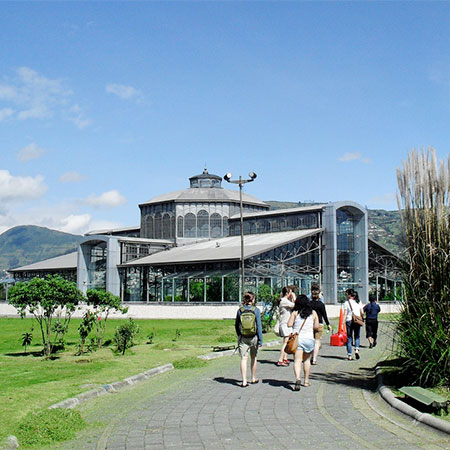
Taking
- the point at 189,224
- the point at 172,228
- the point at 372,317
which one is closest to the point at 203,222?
the point at 189,224

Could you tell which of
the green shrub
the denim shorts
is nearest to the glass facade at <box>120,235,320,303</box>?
the denim shorts

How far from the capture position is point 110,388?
1233 centimetres

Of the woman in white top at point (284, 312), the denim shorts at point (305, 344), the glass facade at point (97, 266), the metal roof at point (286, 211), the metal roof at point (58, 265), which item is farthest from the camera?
the metal roof at point (58, 265)

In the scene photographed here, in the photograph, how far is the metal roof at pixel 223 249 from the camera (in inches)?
1961

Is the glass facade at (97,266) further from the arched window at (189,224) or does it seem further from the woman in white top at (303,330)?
the woman in white top at (303,330)

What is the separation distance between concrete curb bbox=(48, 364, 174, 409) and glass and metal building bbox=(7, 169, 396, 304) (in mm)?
29895

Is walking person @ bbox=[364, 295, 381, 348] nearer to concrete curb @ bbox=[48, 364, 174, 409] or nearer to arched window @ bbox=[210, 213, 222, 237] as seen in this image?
concrete curb @ bbox=[48, 364, 174, 409]

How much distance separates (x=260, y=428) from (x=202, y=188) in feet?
212

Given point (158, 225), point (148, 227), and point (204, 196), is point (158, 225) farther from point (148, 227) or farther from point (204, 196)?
point (204, 196)

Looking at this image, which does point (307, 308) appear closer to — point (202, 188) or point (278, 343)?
point (278, 343)

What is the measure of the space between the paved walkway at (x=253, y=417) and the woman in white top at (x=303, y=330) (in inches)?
20.2

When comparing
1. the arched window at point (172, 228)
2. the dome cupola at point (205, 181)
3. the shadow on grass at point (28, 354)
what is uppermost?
the dome cupola at point (205, 181)

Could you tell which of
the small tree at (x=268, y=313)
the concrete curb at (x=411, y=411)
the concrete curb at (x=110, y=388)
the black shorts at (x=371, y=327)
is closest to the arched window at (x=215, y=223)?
the small tree at (x=268, y=313)

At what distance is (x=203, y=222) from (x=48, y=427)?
60250 millimetres
